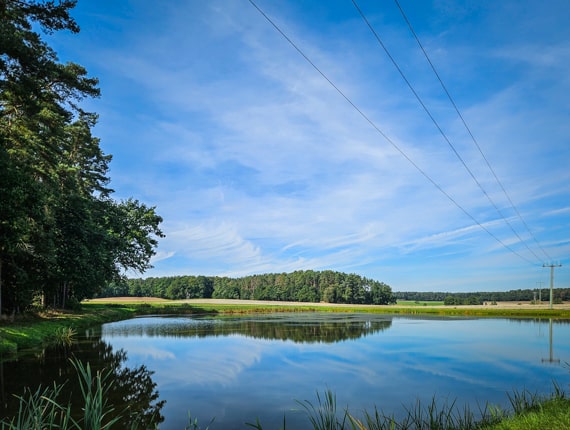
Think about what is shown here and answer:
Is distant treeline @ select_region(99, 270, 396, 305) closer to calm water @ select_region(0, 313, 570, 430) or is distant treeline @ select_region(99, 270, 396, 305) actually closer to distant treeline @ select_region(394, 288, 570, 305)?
distant treeline @ select_region(394, 288, 570, 305)

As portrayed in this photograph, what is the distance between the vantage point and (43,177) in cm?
2784

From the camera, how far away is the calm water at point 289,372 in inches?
481

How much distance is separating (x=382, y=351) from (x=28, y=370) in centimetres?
1833

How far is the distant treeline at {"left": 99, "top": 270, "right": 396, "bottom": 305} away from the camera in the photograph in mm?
125913

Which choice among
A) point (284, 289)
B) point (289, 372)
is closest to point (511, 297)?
point (284, 289)

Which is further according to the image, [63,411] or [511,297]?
[511,297]

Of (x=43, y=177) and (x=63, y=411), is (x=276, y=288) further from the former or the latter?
(x=63, y=411)

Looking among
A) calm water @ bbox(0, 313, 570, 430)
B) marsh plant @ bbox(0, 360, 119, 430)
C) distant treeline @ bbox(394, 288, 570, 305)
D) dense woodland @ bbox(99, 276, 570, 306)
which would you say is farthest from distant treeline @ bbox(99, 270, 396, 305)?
marsh plant @ bbox(0, 360, 119, 430)

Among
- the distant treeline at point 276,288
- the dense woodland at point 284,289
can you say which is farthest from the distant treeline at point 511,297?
the distant treeline at point 276,288

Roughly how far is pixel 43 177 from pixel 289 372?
74.6 feet

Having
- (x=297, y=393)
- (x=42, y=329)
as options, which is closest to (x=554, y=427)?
(x=297, y=393)

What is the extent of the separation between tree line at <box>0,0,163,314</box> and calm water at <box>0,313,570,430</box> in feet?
22.1

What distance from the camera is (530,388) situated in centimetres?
1462

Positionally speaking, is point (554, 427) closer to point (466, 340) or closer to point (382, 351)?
point (382, 351)
